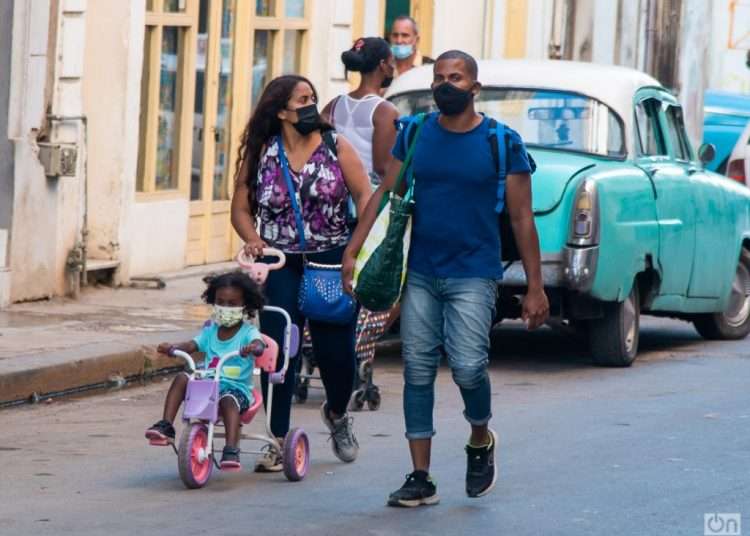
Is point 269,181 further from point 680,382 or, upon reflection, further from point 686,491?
point 680,382


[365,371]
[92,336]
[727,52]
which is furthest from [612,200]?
[727,52]

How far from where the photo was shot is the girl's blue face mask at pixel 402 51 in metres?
14.8

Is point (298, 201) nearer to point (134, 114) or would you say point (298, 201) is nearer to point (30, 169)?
point (30, 169)

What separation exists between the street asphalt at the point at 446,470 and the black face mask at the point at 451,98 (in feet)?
5.10

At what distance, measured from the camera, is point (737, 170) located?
943 inches

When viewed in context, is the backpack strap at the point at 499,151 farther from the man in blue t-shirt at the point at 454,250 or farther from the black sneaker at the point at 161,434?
the black sneaker at the point at 161,434

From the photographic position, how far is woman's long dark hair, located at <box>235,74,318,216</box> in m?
8.99

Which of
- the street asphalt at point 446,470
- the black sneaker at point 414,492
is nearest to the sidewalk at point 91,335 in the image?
the street asphalt at point 446,470

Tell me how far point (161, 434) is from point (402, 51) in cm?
686

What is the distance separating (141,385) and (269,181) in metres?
3.50

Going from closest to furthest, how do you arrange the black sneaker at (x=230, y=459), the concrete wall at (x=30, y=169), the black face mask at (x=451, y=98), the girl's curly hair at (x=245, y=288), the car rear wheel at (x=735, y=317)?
the black face mask at (x=451, y=98) → the black sneaker at (x=230, y=459) → the girl's curly hair at (x=245, y=288) → the concrete wall at (x=30, y=169) → the car rear wheel at (x=735, y=317)

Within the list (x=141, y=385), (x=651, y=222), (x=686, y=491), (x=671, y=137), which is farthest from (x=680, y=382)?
(x=686, y=491)

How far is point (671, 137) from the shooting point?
14367mm

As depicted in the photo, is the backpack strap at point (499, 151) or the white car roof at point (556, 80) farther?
the white car roof at point (556, 80)
